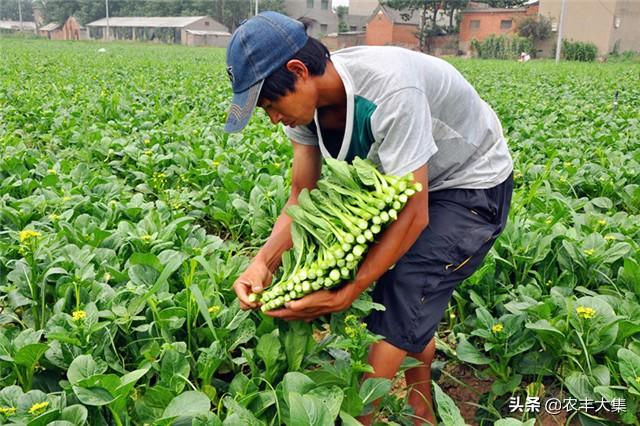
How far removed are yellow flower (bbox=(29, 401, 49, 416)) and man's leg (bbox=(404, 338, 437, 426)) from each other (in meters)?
1.39

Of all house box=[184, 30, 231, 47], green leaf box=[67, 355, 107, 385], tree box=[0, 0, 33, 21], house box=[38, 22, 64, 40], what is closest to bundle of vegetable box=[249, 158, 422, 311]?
green leaf box=[67, 355, 107, 385]

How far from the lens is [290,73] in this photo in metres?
2.11

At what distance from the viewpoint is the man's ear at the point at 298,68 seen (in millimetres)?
2104

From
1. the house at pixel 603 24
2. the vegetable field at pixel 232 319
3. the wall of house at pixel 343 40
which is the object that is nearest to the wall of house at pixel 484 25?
the house at pixel 603 24

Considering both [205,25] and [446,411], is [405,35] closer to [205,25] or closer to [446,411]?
[205,25]

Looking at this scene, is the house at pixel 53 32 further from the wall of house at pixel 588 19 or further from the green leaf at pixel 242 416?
the green leaf at pixel 242 416

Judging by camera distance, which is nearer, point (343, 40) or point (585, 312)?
point (585, 312)

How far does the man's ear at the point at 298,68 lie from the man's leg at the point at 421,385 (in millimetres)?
1262

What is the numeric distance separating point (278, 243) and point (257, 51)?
75 cm

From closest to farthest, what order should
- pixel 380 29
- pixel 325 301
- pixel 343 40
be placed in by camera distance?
1. pixel 325 301
2. pixel 343 40
3. pixel 380 29

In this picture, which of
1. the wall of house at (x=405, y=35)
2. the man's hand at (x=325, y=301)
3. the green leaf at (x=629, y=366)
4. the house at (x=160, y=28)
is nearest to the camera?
the man's hand at (x=325, y=301)

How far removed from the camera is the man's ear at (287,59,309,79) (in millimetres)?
2104

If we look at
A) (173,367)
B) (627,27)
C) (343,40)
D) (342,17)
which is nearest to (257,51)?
(173,367)

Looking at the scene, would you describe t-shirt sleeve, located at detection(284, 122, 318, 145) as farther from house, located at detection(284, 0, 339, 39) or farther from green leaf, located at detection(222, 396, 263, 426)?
house, located at detection(284, 0, 339, 39)
